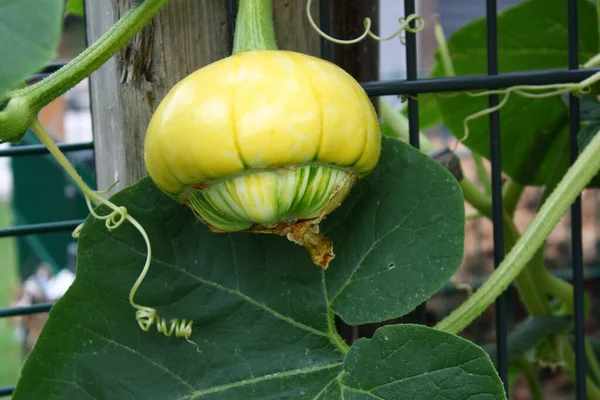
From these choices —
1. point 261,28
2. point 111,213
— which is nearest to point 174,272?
point 111,213

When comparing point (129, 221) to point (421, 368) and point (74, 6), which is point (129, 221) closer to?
point (421, 368)

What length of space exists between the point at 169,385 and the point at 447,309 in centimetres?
178

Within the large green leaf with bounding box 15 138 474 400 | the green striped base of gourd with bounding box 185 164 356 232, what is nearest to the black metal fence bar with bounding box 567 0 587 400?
the large green leaf with bounding box 15 138 474 400

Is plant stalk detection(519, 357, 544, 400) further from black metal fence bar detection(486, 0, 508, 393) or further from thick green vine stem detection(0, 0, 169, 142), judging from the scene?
thick green vine stem detection(0, 0, 169, 142)

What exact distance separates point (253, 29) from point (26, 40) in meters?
0.20

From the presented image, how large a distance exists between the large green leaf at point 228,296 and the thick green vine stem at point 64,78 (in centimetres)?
12

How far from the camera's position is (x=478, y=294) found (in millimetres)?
722

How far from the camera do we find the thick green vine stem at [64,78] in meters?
0.61

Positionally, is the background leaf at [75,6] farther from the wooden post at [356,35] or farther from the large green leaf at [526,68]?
the large green leaf at [526,68]

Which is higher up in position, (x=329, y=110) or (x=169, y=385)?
(x=329, y=110)

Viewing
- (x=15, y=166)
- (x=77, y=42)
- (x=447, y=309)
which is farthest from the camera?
(x=77, y=42)

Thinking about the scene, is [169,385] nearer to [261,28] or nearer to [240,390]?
[240,390]

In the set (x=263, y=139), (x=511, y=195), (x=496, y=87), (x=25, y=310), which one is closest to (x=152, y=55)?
(x=263, y=139)

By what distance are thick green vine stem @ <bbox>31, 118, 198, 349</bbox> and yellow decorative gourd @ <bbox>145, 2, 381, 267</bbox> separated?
2.4 inches
